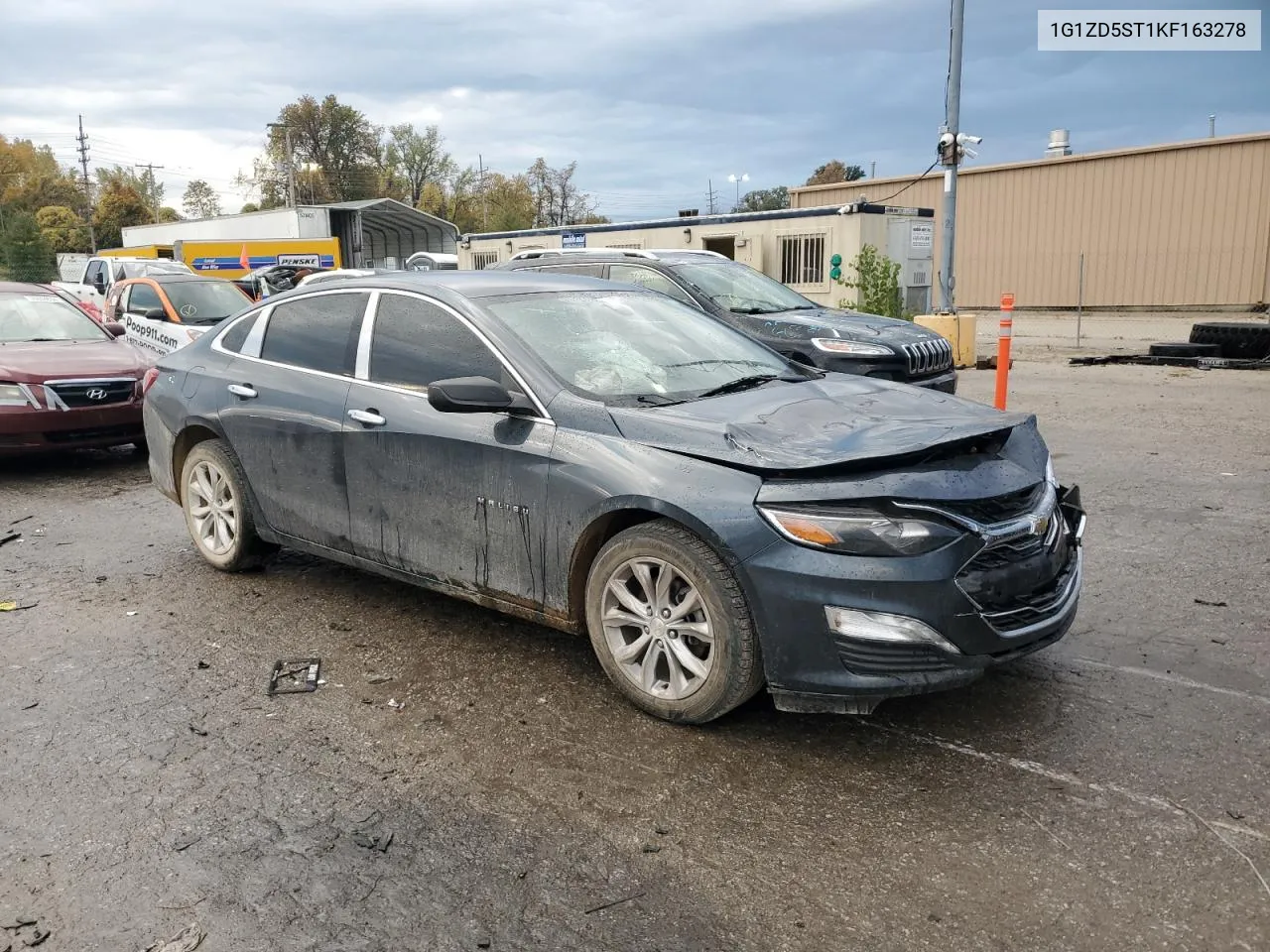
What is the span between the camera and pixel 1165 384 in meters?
→ 13.4

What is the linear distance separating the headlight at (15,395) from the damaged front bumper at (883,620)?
718cm

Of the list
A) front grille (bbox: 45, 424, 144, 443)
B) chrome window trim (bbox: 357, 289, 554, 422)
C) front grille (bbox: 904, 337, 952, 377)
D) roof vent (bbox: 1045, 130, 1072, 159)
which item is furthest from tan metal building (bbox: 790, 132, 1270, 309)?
chrome window trim (bbox: 357, 289, 554, 422)

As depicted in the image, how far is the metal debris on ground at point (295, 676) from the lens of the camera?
13.6 feet

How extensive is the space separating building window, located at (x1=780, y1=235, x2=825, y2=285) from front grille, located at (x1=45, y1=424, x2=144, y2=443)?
13.2 meters

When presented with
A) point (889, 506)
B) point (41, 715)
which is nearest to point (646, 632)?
point (889, 506)

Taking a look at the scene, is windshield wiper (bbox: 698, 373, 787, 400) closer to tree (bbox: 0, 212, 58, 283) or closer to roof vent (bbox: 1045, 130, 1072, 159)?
roof vent (bbox: 1045, 130, 1072, 159)

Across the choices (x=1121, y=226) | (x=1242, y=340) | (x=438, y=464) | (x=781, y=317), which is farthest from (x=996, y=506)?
(x=1121, y=226)

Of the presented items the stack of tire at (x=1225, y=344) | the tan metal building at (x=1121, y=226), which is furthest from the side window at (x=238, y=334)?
the tan metal building at (x=1121, y=226)

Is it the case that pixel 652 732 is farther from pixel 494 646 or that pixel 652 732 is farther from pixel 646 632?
pixel 494 646

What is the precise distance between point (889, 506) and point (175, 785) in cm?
254

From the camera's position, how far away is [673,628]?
3.63 metres

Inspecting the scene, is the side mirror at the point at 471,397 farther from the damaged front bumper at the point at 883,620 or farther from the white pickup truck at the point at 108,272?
the white pickup truck at the point at 108,272

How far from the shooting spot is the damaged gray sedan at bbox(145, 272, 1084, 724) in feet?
10.9

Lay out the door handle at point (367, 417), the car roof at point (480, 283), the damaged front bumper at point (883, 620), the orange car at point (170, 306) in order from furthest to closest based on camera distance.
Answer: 1. the orange car at point (170, 306)
2. the car roof at point (480, 283)
3. the door handle at point (367, 417)
4. the damaged front bumper at point (883, 620)
